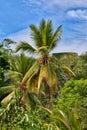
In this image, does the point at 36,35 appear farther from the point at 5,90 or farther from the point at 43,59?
the point at 5,90

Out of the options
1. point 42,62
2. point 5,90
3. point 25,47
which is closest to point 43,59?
point 42,62

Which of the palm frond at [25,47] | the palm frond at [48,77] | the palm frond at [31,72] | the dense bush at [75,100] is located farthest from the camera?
the palm frond at [25,47]

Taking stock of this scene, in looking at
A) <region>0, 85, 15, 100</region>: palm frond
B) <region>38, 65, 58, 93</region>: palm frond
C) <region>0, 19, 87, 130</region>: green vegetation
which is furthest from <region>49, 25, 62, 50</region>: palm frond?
<region>0, 85, 15, 100</region>: palm frond

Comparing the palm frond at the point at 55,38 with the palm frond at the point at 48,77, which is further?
the palm frond at the point at 55,38

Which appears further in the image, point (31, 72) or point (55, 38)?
point (55, 38)

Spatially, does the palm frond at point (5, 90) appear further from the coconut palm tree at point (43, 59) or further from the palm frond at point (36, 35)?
the palm frond at point (36, 35)

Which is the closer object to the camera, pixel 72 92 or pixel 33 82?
pixel 33 82

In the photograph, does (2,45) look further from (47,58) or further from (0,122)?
(0,122)

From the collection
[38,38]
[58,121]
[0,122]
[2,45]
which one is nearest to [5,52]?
[2,45]

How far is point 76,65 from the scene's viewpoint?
3559cm

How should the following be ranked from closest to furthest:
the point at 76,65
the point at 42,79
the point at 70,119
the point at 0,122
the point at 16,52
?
1. the point at 0,122
2. the point at 70,119
3. the point at 42,79
4. the point at 16,52
5. the point at 76,65

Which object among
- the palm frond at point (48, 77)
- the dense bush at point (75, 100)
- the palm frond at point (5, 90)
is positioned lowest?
the dense bush at point (75, 100)

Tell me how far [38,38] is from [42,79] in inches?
104

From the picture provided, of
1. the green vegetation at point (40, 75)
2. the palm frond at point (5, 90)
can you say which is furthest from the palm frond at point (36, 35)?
the palm frond at point (5, 90)
